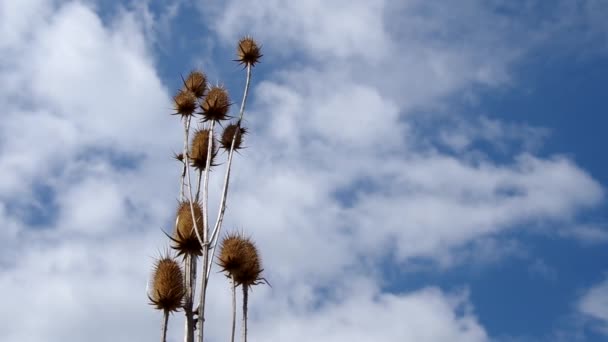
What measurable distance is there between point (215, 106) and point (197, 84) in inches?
31.2

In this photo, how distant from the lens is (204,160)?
45.5 feet

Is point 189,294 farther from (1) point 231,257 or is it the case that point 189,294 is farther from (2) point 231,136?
(2) point 231,136

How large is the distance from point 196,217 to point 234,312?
164cm

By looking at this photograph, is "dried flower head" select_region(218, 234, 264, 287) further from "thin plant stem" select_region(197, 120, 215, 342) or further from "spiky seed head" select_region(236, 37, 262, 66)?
"spiky seed head" select_region(236, 37, 262, 66)

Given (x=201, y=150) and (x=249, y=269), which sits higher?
(x=201, y=150)

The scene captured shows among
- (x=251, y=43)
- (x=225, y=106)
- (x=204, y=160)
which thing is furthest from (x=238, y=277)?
(x=251, y=43)

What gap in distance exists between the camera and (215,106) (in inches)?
552

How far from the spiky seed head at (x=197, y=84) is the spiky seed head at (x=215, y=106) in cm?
38

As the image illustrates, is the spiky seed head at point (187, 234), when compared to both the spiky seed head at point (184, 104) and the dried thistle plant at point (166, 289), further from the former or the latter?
the spiky seed head at point (184, 104)

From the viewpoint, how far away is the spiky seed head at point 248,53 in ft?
50.0

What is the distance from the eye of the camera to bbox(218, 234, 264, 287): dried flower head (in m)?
12.7

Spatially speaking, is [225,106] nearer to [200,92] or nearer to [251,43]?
[200,92]

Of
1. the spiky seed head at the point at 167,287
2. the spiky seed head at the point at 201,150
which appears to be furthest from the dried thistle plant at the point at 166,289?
the spiky seed head at the point at 201,150

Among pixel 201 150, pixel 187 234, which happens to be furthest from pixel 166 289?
pixel 201 150
